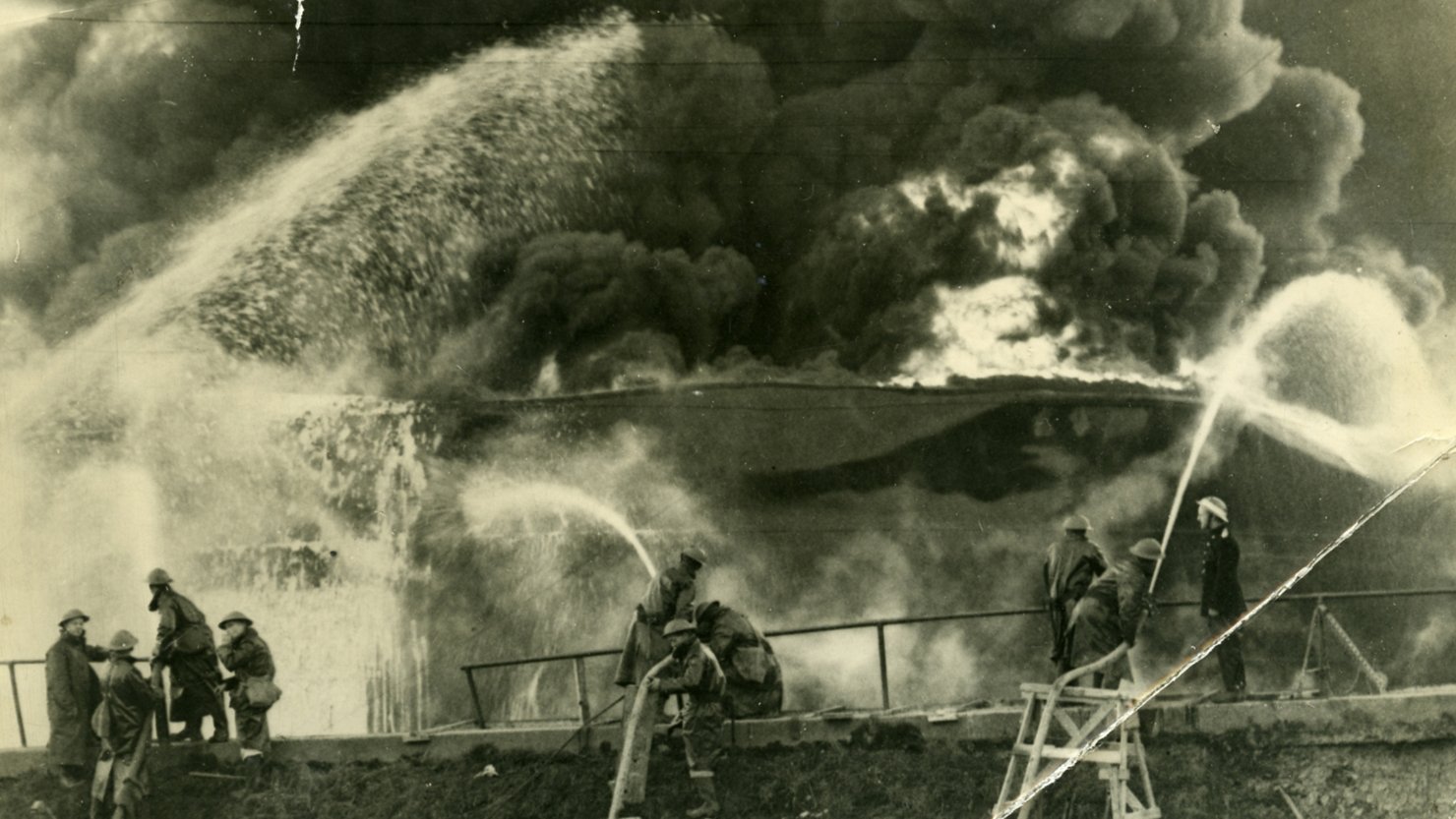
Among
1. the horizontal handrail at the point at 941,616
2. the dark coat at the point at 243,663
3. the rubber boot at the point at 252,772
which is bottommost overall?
the rubber boot at the point at 252,772

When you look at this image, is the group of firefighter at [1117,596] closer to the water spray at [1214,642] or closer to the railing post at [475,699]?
the water spray at [1214,642]

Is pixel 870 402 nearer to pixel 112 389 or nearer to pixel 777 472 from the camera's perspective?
pixel 777 472

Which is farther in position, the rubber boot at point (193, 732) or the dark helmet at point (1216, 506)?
the dark helmet at point (1216, 506)

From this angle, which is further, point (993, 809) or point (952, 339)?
point (952, 339)

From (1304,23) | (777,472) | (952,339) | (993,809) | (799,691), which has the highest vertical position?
(1304,23)

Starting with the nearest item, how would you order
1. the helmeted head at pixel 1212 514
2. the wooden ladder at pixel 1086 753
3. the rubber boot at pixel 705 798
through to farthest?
1. the wooden ladder at pixel 1086 753
2. the rubber boot at pixel 705 798
3. the helmeted head at pixel 1212 514

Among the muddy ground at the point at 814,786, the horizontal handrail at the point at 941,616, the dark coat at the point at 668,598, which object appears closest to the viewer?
the muddy ground at the point at 814,786

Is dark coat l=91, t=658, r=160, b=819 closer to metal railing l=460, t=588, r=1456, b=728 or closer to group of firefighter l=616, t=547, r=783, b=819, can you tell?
metal railing l=460, t=588, r=1456, b=728

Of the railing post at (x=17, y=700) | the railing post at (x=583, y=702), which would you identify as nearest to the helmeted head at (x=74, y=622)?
the railing post at (x=17, y=700)

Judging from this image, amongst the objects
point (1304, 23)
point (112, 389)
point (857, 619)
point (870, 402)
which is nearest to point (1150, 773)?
point (857, 619)
